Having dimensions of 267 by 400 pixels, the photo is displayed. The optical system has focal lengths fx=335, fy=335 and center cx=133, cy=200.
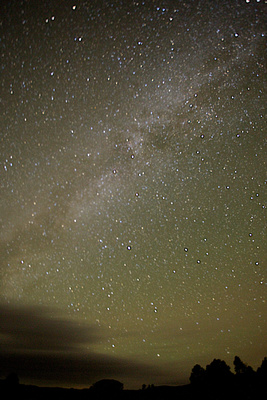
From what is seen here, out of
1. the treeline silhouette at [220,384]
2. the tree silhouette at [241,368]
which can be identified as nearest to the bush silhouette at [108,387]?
the treeline silhouette at [220,384]

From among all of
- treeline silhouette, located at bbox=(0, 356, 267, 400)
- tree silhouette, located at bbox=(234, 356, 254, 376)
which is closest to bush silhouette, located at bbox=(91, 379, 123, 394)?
treeline silhouette, located at bbox=(0, 356, 267, 400)

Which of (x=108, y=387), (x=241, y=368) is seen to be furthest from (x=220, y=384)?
(x=108, y=387)

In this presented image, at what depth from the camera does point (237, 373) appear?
28953 mm

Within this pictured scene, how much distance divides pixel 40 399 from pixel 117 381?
7937mm

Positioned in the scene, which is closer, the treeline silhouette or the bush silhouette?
the treeline silhouette

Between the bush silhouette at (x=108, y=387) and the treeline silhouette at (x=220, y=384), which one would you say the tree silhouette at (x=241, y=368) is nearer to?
the treeline silhouette at (x=220, y=384)

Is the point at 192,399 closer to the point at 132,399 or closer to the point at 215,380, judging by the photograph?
the point at 215,380

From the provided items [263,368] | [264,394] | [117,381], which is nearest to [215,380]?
[263,368]

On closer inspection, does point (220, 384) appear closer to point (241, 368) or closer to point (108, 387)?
point (241, 368)

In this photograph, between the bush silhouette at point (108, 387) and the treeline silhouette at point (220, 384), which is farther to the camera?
the bush silhouette at point (108, 387)

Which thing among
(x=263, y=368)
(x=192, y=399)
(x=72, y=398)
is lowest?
(x=72, y=398)

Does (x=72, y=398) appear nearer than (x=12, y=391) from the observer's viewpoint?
No

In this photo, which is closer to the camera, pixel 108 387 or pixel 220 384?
pixel 220 384

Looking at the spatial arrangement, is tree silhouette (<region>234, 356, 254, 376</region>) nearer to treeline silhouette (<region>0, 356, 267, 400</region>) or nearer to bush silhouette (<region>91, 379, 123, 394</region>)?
treeline silhouette (<region>0, 356, 267, 400</region>)
